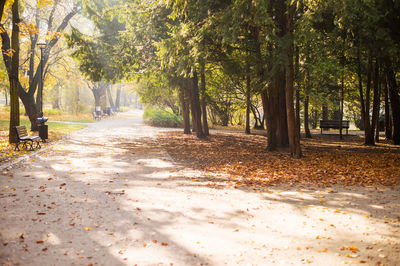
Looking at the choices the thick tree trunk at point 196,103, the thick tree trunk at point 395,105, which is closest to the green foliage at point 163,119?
the thick tree trunk at point 196,103

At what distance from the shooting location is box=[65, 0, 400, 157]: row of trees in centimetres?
930

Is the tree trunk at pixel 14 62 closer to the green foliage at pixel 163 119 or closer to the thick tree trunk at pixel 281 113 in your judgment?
the thick tree trunk at pixel 281 113

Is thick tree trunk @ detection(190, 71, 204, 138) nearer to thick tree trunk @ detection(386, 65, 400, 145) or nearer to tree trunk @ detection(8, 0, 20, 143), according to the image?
tree trunk @ detection(8, 0, 20, 143)

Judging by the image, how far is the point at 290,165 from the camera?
409 inches

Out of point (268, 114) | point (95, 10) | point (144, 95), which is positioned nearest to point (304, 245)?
point (268, 114)

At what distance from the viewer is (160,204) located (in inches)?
245

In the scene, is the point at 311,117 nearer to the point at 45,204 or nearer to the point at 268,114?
the point at 268,114

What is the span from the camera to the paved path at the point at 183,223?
4.07m

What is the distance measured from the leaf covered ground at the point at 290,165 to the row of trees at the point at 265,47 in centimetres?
112

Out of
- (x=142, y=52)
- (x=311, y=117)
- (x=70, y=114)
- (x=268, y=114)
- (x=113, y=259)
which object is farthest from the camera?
(x=70, y=114)

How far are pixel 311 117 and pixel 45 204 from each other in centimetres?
2935

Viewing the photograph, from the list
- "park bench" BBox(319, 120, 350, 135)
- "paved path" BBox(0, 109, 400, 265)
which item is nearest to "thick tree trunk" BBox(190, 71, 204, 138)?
"park bench" BBox(319, 120, 350, 135)

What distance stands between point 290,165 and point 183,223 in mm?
6041

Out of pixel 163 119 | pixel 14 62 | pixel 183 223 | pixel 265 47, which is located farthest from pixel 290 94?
pixel 163 119
